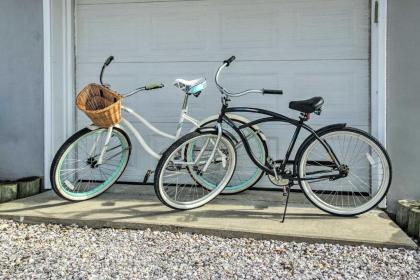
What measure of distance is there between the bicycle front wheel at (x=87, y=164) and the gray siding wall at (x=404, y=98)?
7.44ft

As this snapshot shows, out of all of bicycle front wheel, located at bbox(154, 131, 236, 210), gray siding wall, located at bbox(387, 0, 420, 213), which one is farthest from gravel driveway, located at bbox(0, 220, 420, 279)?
gray siding wall, located at bbox(387, 0, 420, 213)

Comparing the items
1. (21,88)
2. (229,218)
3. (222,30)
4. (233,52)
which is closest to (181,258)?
(229,218)

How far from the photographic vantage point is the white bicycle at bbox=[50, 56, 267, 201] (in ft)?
12.9

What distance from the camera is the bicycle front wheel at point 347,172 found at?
3646 millimetres

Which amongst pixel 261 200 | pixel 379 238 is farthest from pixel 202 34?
pixel 379 238

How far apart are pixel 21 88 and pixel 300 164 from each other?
2.83 meters

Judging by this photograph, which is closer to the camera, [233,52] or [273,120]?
[273,120]

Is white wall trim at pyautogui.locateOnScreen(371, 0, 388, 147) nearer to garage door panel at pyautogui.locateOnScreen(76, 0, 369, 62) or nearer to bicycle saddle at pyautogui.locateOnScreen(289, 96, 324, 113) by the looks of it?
garage door panel at pyautogui.locateOnScreen(76, 0, 369, 62)

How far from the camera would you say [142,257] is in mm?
2988

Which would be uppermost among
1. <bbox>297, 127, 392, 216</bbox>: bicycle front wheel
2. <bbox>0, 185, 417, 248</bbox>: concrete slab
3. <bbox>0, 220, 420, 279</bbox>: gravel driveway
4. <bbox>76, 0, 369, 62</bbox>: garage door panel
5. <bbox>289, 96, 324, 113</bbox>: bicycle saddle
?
<bbox>76, 0, 369, 62</bbox>: garage door panel

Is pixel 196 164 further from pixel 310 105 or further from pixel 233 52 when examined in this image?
pixel 233 52

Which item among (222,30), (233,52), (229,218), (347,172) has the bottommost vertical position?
(229,218)

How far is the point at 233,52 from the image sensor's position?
176 inches

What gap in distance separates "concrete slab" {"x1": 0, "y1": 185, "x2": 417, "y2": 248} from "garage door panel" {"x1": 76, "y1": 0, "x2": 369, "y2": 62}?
1356mm
